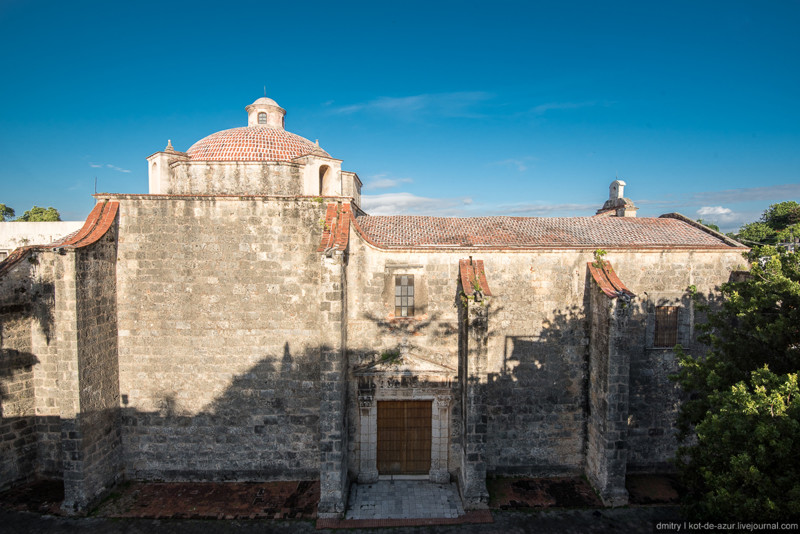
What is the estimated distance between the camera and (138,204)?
11.2 metres

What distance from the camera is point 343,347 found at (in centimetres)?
1075

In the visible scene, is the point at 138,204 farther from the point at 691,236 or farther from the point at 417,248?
the point at 691,236

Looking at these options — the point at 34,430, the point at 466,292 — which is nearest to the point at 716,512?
the point at 466,292

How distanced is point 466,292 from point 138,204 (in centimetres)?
961

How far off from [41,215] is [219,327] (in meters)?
40.0

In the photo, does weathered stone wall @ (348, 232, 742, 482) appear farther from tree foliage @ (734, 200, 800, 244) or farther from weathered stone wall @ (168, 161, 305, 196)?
tree foliage @ (734, 200, 800, 244)

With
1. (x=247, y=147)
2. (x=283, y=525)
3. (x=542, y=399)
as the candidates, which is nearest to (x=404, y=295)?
(x=542, y=399)

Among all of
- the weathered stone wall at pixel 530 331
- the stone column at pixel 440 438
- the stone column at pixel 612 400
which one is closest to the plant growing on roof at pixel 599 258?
the weathered stone wall at pixel 530 331

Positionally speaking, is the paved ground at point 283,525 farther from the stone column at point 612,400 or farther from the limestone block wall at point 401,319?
the limestone block wall at point 401,319

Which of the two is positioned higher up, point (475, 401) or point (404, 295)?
point (404, 295)

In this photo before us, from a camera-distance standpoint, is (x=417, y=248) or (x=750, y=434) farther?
(x=417, y=248)

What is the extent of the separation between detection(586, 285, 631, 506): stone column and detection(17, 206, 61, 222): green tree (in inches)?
1822

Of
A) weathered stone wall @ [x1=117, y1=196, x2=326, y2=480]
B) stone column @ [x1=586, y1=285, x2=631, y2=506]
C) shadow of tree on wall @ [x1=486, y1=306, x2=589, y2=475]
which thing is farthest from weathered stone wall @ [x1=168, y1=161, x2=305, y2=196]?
stone column @ [x1=586, y1=285, x2=631, y2=506]

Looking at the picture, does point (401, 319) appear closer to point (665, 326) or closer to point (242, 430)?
point (242, 430)
